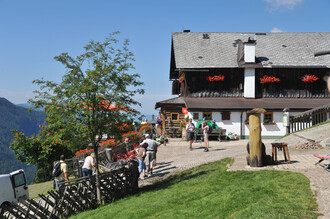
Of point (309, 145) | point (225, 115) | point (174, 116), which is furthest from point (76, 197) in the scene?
point (174, 116)

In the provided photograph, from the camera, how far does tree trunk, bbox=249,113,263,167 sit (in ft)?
37.8

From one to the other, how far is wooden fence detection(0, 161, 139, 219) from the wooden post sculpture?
444 centimetres

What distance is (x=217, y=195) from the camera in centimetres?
887

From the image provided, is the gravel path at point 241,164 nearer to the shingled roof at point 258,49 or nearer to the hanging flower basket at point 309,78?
the shingled roof at point 258,49

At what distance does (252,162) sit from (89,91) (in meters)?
6.02

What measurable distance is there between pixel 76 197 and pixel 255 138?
622cm

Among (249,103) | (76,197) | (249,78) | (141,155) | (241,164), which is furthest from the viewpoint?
(249,78)

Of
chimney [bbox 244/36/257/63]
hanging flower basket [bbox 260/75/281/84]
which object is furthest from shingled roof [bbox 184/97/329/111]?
chimney [bbox 244/36/257/63]

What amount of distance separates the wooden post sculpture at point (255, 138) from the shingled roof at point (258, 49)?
19399 mm

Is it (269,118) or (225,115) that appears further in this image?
(269,118)

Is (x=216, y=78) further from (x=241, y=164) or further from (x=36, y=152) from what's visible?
(x=241, y=164)

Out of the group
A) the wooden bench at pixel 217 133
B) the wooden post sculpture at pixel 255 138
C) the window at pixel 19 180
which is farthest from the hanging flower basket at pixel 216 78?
the window at pixel 19 180

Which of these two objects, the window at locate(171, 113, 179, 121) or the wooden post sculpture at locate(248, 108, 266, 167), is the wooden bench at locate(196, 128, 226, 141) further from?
the wooden post sculpture at locate(248, 108, 266, 167)

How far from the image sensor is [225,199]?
828 cm
